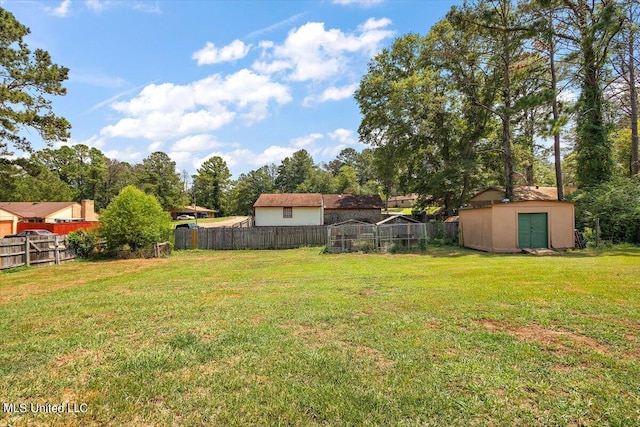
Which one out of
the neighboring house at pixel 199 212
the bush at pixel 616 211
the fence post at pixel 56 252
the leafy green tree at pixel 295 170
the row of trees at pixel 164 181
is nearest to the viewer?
the fence post at pixel 56 252

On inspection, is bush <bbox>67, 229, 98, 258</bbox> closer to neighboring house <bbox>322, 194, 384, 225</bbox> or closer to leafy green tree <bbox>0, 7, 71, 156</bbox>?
leafy green tree <bbox>0, 7, 71, 156</bbox>

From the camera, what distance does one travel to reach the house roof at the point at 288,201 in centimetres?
2812

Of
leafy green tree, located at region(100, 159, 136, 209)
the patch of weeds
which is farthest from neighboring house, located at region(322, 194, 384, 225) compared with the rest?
leafy green tree, located at region(100, 159, 136, 209)

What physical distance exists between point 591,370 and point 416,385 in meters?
1.93

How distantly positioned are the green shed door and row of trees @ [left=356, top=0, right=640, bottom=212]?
4462mm

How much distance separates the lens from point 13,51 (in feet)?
49.9

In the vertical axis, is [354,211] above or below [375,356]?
above

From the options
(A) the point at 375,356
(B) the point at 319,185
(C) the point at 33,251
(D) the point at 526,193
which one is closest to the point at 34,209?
(C) the point at 33,251

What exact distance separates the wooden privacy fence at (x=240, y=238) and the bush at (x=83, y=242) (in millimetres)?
4750

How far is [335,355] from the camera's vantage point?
3936 mm

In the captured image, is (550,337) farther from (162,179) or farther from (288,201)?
(162,179)

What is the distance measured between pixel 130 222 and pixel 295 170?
1819 inches

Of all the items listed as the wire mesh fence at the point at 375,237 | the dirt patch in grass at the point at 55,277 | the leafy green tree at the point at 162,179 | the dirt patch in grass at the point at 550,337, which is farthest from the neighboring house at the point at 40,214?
the dirt patch in grass at the point at 550,337

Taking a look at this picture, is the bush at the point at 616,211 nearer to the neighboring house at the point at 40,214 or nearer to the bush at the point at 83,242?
the bush at the point at 83,242
